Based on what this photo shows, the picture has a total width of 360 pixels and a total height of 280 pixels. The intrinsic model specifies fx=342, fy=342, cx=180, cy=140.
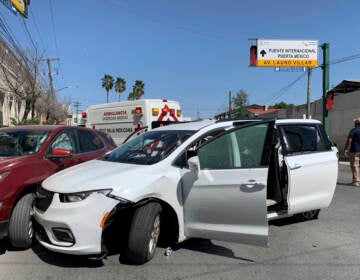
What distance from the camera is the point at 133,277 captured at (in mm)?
3621

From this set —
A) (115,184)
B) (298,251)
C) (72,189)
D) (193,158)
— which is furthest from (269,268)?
(72,189)

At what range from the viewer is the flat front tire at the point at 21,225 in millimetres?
4242

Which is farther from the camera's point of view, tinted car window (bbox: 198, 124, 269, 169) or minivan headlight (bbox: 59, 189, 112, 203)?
tinted car window (bbox: 198, 124, 269, 169)

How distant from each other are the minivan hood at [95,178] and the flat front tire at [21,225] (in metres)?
0.48

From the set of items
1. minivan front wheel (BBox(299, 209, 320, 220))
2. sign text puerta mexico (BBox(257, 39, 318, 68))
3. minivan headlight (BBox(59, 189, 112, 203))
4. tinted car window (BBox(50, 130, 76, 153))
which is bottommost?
minivan front wheel (BBox(299, 209, 320, 220))

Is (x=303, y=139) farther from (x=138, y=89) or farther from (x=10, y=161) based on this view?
(x=138, y=89)

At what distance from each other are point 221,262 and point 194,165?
1.20m

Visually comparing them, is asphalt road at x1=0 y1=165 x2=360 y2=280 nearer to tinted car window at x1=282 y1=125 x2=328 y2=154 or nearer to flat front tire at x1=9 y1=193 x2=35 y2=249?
flat front tire at x1=9 y1=193 x2=35 y2=249

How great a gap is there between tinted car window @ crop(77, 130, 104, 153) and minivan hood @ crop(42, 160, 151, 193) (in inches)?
76.4

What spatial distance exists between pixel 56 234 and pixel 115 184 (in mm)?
847

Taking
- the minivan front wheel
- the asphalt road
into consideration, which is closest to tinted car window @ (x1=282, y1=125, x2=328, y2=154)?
the minivan front wheel

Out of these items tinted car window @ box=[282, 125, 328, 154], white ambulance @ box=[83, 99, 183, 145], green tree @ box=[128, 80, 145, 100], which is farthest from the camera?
green tree @ box=[128, 80, 145, 100]

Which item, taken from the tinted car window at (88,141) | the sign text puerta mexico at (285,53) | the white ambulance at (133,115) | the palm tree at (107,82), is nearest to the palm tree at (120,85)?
the palm tree at (107,82)

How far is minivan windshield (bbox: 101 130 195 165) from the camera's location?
4.41 meters
